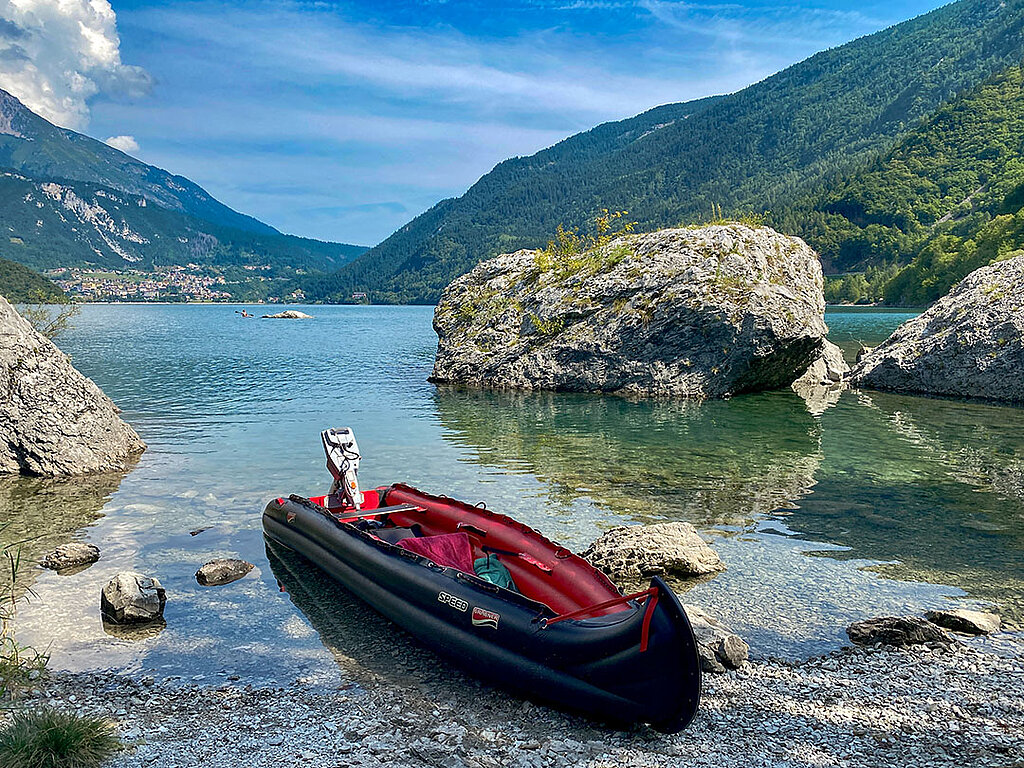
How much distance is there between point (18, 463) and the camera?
1366 cm

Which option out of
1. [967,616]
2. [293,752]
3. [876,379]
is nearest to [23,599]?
[293,752]

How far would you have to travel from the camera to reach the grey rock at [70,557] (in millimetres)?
9031

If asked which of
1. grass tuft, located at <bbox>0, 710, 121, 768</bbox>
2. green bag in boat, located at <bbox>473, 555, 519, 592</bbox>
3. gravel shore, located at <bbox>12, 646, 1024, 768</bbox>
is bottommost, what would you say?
gravel shore, located at <bbox>12, 646, 1024, 768</bbox>

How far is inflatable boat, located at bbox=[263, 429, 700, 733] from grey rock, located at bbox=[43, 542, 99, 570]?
222 centimetres

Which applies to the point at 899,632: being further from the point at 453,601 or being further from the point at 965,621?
the point at 453,601

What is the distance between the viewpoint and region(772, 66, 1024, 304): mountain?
429ft

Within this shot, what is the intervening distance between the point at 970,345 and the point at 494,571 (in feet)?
71.2

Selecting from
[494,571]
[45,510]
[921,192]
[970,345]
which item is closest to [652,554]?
[494,571]

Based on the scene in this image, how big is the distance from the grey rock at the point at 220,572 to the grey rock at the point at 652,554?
4.46 metres

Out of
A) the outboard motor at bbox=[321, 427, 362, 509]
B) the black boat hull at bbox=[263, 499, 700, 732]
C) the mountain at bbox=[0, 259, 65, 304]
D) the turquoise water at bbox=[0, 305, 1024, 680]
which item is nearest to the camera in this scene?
the black boat hull at bbox=[263, 499, 700, 732]

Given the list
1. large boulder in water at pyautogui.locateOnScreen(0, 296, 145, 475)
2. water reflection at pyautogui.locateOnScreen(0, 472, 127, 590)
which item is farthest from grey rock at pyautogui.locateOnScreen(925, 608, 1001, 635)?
large boulder in water at pyautogui.locateOnScreen(0, 296, 145, 475)

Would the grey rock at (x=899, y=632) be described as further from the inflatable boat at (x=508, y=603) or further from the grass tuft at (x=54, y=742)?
the grass tuft at (x=54, y=742)

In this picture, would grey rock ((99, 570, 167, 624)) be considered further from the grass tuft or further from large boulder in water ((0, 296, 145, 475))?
large boulder in water ((0, 296, 145, 475))

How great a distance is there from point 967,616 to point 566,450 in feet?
32.8
